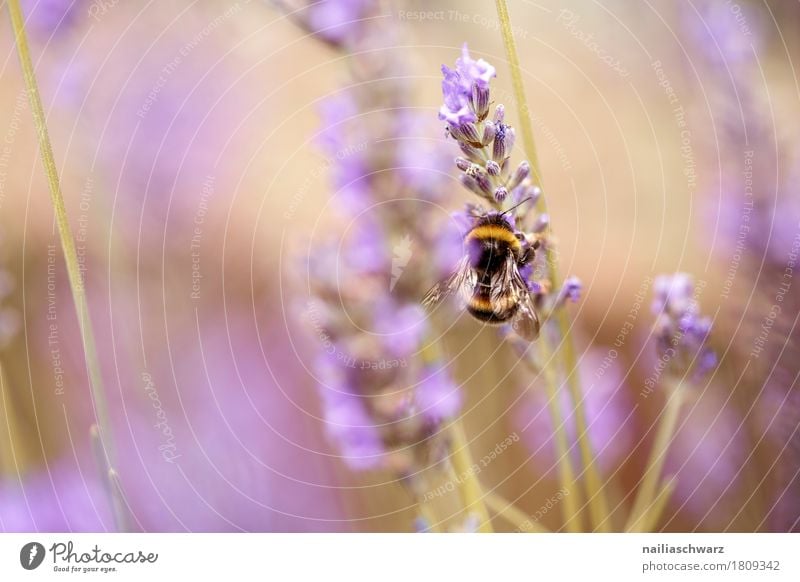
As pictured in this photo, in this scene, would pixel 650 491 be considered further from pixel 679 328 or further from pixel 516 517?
pixel 679 328

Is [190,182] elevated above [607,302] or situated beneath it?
elevated above

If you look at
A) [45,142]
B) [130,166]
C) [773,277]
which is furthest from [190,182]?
[773,277]

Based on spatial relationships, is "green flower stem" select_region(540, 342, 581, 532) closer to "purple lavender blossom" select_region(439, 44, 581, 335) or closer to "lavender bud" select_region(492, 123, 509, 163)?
"purple lavender blossom" select_region(439, 44, 581, 335)

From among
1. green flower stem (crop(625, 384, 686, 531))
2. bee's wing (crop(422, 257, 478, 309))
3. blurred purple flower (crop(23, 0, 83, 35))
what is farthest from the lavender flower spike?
blurred purple flower (crop(23, 0, 83, 35))

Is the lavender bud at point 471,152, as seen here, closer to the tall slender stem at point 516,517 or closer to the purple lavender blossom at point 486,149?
the purple lavender blossom at point 486,149

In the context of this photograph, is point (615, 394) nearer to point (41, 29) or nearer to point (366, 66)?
point (366, 66)
